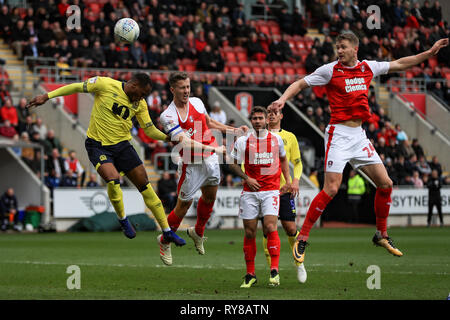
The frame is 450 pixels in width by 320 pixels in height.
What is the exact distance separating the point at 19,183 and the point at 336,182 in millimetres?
16821

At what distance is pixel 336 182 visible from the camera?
10734 millimetres

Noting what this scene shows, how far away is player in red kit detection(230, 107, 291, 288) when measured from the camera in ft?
36.6

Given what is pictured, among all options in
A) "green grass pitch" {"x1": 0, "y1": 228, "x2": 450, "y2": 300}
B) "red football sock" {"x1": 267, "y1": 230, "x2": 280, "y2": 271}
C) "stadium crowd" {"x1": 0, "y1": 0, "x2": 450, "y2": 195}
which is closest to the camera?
"green grass pitch" {"x1": 0, "y1": 228, "x2": 450, "y2": 300}

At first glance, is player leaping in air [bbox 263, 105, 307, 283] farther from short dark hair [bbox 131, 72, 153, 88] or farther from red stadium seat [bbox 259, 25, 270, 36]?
red stadium seat [bbox 259, 25, 270, 36]

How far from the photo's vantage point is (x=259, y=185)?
11164mm

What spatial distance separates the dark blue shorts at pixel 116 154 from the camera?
11.5 m

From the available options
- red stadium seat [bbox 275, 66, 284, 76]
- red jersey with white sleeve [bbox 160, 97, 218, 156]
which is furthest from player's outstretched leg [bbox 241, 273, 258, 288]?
red stadium seat [bbox 275, 66, 284, 76]

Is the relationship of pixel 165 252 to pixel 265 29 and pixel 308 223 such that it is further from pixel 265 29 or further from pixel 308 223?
pixel 265 29

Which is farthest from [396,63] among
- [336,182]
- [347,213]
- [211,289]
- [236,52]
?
[236,52]

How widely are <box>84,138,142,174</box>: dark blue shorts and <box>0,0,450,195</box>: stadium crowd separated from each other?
1397cm

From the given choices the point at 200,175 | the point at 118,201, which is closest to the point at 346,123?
the point at 200,175

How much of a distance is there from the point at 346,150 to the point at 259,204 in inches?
57.1

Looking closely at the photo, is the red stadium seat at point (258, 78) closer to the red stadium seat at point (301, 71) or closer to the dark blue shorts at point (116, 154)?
the red stadium seat at point (301, 71)

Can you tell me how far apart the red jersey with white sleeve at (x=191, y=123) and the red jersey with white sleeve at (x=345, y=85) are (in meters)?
1.98
